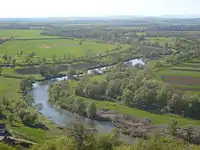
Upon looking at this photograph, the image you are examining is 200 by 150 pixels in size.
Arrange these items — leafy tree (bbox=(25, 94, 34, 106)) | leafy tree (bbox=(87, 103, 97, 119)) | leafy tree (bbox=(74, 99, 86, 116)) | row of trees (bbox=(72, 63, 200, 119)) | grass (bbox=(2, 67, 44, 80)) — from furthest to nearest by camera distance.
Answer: grass (bbox=(2, 67, 44, 80)) → leafy tree (bbox=(25, 94, 34, 106)) → row of trees (bbox=(72, 63, 200, 119)) → leafy tree (bbox=(74, 99, 86, 116)) → leafy tree (bbox=(87, 103, 97, 119))

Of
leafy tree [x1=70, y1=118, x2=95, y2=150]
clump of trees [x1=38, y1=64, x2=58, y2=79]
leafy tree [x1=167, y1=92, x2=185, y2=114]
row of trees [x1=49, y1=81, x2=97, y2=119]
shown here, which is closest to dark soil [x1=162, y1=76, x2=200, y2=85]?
leafy tree [x1=167, y1=92, x2=185, y2=114]

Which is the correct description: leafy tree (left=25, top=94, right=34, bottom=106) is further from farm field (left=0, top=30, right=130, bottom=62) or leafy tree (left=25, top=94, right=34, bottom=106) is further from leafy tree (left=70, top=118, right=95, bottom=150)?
farm field (left=0, top=30, right=130, bottom=62)

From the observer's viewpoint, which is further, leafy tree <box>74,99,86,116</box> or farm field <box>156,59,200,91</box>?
farm field <box>156,59,200,91</box>

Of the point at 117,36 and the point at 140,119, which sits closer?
the point at 140,119

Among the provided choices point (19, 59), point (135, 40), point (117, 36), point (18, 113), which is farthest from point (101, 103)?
point (117, 36)

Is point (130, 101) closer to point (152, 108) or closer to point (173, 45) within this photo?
point (152, 108)

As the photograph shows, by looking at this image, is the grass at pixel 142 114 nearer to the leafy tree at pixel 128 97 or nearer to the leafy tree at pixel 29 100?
the leafy tree at pixel 128 97

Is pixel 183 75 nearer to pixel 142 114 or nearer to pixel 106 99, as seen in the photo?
pixel 106 99

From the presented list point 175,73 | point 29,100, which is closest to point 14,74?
point 29,100
